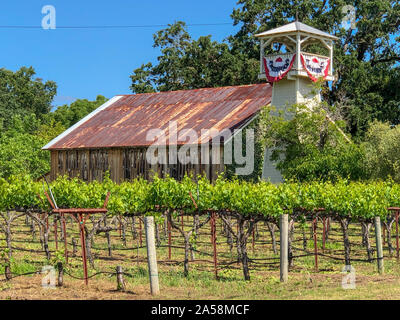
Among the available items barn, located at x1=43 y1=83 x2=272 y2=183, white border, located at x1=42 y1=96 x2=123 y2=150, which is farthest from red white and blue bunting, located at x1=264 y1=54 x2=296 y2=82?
white border, located at x1=42 y1=96 x2=123 y2=150

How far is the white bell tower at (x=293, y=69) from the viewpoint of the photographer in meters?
35.2

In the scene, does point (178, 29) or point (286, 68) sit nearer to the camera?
point (286, 68)

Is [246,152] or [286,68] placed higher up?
[286,68]

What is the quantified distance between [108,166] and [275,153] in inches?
447

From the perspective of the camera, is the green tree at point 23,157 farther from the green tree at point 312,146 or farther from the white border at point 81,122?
the green tree at point 312,146

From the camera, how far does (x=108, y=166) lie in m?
41.2

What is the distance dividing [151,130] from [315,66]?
424 inches

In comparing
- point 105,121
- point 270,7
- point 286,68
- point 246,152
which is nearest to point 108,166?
point 105,121

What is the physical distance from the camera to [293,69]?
35.2 meters

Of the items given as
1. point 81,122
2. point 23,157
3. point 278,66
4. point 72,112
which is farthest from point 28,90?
point 278,66

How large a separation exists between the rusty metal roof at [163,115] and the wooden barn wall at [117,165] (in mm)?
606

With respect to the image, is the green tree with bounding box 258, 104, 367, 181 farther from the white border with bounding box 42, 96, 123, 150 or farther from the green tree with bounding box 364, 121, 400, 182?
the white border with bounding box 42, 96, 123, 150

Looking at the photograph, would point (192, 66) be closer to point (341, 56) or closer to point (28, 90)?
point (341, 56)
